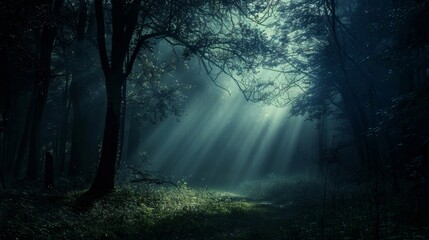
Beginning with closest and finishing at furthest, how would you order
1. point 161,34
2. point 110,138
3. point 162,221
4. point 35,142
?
1. point 162,221
2. point 110,138
3. point 161,34
4. point 35,142

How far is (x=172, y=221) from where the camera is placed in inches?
420

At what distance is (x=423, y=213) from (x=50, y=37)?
19.1 metres

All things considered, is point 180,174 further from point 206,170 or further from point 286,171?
point 286,171

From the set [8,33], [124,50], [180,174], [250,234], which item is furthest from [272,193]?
[180,174]

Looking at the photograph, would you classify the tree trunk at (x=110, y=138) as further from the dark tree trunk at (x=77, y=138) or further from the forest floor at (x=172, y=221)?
the dark tree trunk at (x=77, y=138)

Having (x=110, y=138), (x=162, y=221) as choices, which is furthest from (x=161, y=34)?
(x=162, y=221)

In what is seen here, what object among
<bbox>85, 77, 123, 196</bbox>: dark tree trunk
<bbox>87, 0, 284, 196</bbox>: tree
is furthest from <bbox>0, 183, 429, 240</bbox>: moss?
<bbox>87, 0, 284, 196</bbox>: tree

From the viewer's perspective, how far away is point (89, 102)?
2509 centimetres

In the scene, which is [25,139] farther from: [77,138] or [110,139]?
[110,139]

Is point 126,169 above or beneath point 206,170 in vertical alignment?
beneath

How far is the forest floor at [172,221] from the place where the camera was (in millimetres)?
7629

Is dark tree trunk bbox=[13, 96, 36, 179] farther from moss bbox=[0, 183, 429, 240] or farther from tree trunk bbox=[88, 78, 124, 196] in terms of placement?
moss bbox=[0, 183, 429, 240]

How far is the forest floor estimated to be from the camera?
763cm

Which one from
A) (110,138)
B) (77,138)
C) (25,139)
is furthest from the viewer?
(25,139)
